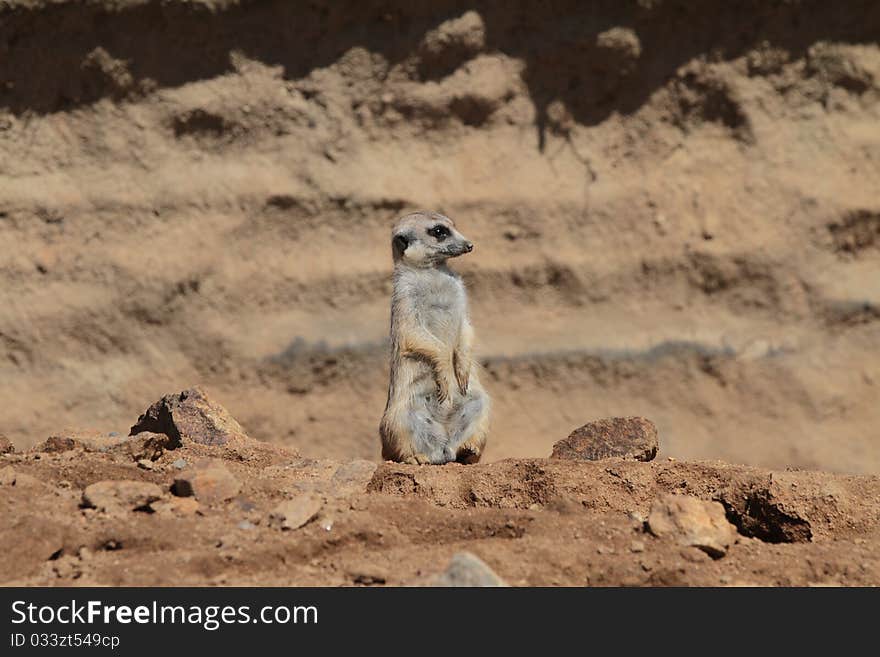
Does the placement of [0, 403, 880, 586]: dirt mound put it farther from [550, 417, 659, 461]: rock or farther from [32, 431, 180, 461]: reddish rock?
[550, 417, 659, 461]: rock

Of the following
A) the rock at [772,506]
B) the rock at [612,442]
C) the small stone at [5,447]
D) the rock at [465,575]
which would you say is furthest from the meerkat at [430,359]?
the rock at [465,575]

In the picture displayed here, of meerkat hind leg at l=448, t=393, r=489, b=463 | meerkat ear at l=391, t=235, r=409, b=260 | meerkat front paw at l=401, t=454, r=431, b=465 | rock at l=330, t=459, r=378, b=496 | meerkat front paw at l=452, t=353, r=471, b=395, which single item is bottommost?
rock at l=330, t=459, r=378, b=496

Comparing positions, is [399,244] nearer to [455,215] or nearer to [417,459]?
[417,459]

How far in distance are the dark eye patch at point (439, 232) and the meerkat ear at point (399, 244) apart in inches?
4.2

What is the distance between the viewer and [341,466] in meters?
3.58

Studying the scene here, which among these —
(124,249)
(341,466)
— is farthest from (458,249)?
(124,249)

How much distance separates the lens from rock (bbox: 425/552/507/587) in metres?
2.33

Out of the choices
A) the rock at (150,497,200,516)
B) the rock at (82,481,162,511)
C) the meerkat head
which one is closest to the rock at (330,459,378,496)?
the rock at (150,497,200,516)

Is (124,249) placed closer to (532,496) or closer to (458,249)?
(458,249)

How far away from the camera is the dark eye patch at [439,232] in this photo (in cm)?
492

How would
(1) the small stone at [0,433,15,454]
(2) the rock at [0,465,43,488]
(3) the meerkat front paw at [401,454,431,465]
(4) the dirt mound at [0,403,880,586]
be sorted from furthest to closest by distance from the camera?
(3) the meerkat front paw at [401,454,431,465] < (1) the small stone at [0,433,15,454] < (2) the rock at [0,465,43,488] < (4) the dirt mound at [0,403,880,586]

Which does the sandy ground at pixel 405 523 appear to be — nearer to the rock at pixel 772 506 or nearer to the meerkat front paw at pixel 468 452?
the rock at pixel 772 506

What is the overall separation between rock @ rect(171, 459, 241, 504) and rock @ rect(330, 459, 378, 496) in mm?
291

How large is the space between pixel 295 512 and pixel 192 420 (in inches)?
57.5
